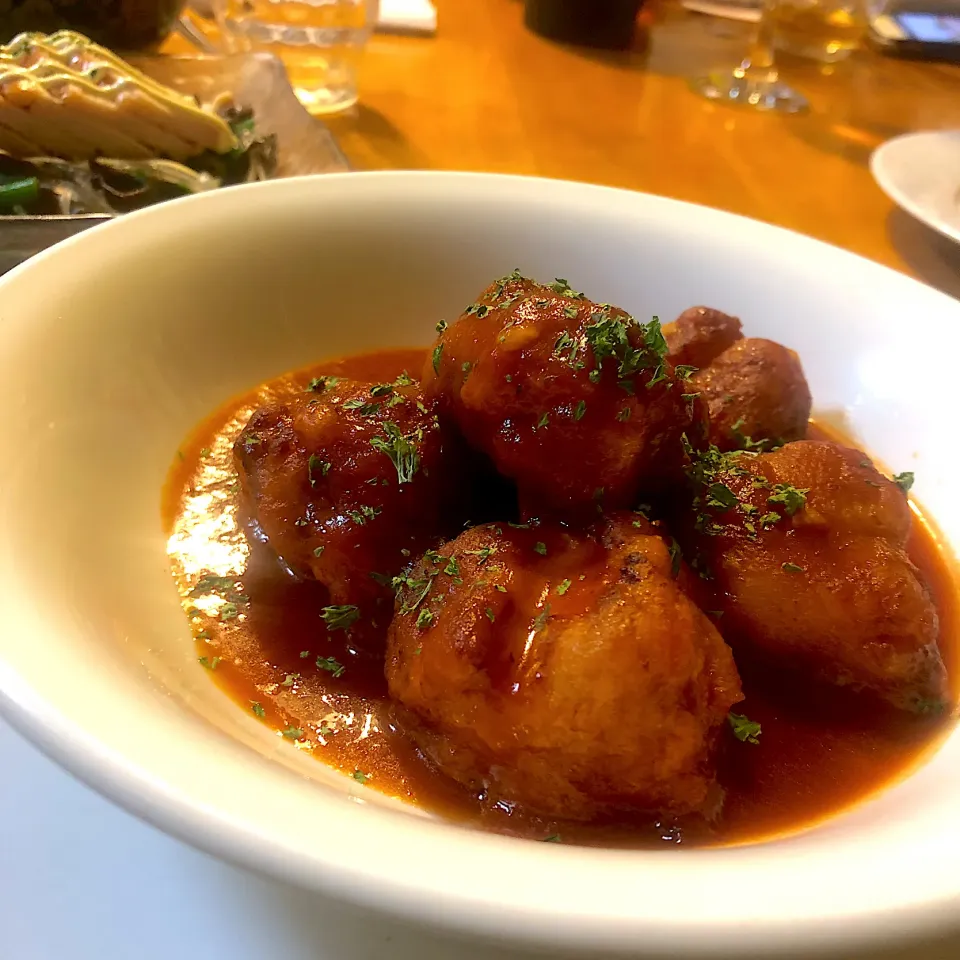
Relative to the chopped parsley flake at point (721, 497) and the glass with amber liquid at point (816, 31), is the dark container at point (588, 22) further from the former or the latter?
the chopped parsley flake at point (721, 497)

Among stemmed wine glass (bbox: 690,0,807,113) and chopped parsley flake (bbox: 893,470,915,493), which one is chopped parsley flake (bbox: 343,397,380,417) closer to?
chopped parsley flake (bbox: 893,470,915,493)

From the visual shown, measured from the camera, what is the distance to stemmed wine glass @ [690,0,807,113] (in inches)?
155

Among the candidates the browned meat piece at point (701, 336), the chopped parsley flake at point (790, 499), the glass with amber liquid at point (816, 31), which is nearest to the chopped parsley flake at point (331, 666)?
the chopped parsley flake at point (790, 499)

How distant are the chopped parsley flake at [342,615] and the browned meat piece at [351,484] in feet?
0.04

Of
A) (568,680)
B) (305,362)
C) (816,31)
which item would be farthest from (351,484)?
(816,31)

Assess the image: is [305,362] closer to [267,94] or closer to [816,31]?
[267,94]

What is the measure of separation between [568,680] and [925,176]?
2709 millimetres

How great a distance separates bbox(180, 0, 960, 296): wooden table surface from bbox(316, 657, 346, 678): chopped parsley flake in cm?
208

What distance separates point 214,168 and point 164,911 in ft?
7.38

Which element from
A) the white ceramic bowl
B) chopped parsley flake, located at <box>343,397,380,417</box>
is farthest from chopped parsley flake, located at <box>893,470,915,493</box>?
chopped parsley flake, located at <box>343,397,380,417</box>

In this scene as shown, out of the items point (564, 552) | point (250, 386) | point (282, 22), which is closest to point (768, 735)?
point (564, 552)

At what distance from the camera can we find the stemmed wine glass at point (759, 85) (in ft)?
12.9

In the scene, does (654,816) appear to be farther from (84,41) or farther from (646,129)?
(646,129)

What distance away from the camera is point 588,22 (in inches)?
173
